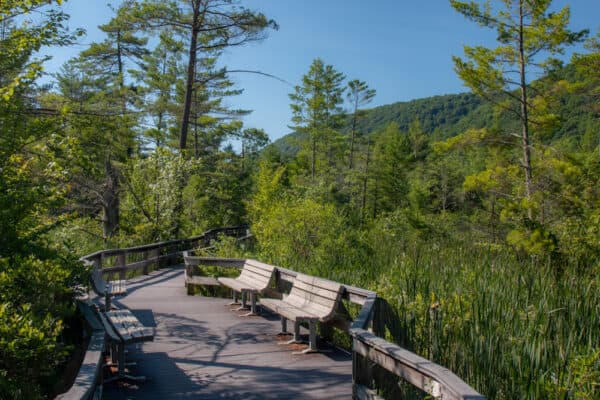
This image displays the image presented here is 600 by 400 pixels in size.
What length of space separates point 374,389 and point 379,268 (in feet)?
11.0

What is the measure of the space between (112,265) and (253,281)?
5840 millimetres

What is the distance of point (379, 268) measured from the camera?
7.39m

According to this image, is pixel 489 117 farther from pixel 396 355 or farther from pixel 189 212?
pixel 396 355

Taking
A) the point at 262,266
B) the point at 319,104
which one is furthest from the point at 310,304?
the point at 319,104

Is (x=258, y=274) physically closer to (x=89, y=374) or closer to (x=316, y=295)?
(x=316, y=295)

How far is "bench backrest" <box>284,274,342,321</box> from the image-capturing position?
580 centimetres

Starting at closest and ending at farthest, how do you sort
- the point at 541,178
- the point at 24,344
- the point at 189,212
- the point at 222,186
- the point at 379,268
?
the point at 24,344, the point at 379,268, the point at 541,178, the point at 189,212, the point at 222,186

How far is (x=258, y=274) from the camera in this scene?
8.60 meters

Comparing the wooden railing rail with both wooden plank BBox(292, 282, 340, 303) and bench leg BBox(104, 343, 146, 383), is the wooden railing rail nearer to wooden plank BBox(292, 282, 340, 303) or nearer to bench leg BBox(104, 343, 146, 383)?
wooden plank BBox(292, 282, 340, 303)

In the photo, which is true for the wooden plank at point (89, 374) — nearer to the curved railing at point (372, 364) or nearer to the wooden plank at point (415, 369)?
the curved railing at point (372, 364)

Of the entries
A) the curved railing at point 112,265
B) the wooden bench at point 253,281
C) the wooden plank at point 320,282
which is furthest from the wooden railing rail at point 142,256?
the wooden plank at point 320,282

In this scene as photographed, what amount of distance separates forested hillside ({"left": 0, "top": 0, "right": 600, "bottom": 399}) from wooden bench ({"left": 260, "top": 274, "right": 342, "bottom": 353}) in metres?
0.59

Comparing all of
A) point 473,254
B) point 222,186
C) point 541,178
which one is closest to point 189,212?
point 222,186

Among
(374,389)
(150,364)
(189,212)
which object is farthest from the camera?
(189,212)
